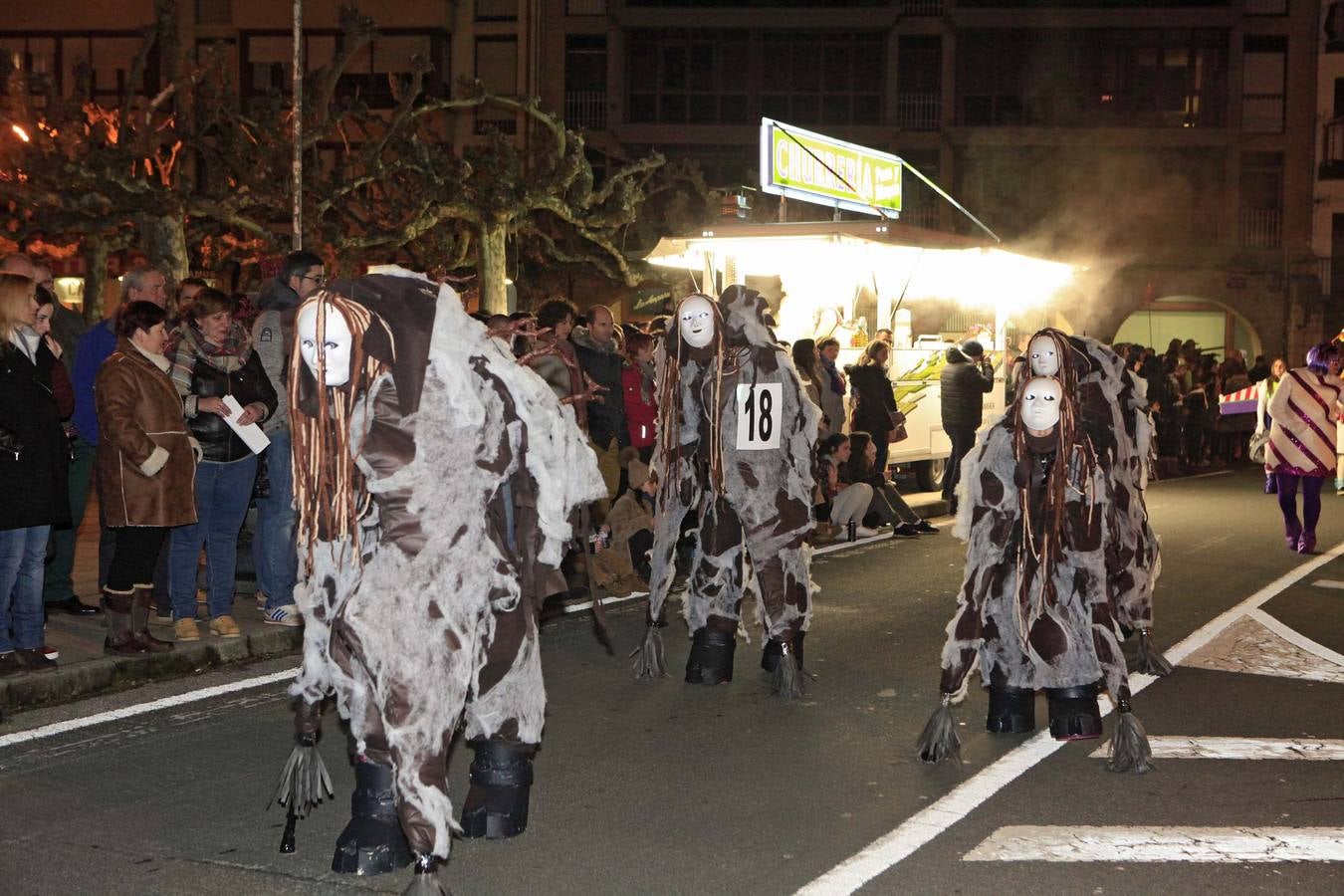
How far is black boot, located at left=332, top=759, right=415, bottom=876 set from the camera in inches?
195

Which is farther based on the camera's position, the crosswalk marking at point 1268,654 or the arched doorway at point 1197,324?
the arched doorway at point 1197,324

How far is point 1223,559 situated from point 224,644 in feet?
27.1

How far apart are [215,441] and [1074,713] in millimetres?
4831

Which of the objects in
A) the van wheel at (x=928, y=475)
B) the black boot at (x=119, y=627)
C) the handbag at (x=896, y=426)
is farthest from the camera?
the van wheel at (x=928, y=475)

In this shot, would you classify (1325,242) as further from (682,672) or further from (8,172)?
(682,672)

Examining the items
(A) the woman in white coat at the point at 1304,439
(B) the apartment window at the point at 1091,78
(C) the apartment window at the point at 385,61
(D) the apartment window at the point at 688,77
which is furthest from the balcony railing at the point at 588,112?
(A) the woman in white coat at the point at 1304,439

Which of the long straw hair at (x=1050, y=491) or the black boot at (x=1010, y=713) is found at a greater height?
the long straw hair at (x=1050, y=491)

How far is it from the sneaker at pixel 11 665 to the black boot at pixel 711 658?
3.24 metres

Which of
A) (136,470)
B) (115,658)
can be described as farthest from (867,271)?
(115,658)

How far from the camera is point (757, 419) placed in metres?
7.68

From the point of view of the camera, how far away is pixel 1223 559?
1294 cm

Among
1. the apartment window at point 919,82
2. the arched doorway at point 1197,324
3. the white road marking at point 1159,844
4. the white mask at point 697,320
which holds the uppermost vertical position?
the apartment window at point 919,82

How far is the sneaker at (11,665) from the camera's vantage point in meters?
7.51

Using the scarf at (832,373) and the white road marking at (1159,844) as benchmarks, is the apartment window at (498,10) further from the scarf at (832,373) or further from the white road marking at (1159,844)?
the white road marking at (1159,844)
